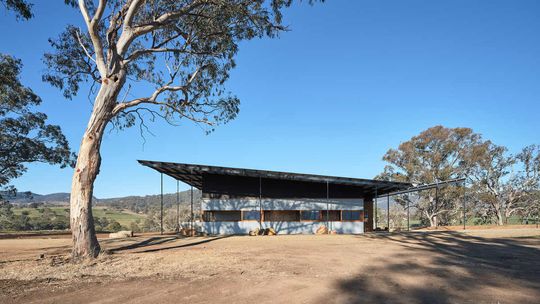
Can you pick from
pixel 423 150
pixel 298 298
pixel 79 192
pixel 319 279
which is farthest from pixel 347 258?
pixel 423 150

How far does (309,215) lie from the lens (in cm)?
2297

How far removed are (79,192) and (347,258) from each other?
769 centimetres

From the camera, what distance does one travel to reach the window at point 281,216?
2302cm

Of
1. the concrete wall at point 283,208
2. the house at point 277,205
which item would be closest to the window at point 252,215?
the house at point 277,205

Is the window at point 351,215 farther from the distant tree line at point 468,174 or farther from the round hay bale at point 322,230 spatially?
the distant tree line at point 468,174

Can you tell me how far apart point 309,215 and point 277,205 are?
218 centimetres

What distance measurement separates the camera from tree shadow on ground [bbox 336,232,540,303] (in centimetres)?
574

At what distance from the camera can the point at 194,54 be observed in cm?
1583

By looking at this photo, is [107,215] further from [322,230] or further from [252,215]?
[322,230]

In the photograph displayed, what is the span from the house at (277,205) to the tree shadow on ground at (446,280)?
1252cm

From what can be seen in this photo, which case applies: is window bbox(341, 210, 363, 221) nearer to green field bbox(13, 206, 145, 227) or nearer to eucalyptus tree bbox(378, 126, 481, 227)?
eucalyptus tree bbox(378, 126, 481, 227)

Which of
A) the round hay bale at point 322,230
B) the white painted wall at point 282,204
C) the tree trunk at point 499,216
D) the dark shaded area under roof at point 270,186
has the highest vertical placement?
the dark shaded area under roof at point 270,186

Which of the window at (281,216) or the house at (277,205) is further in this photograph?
the window at (281,216)

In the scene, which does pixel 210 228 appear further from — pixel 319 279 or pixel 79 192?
pixel 319 279
